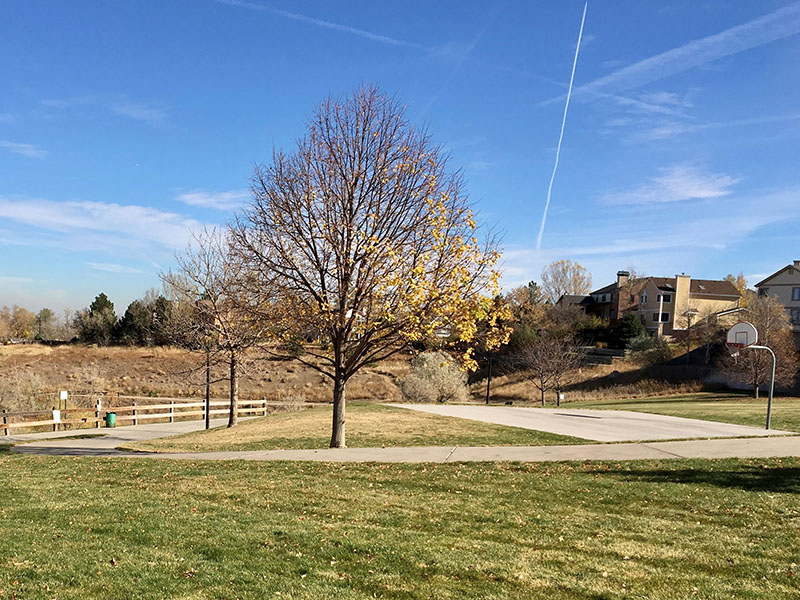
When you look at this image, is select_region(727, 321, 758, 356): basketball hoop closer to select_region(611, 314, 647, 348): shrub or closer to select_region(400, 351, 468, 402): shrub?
select_region(400, 351, 468, 402): shrub

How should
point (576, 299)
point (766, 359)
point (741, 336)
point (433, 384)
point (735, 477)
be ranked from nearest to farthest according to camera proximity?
1. point (735, 477)
2. point (741, 336)
3. point (766, 359)
4. point (433, 384)
5. point (576, 299)

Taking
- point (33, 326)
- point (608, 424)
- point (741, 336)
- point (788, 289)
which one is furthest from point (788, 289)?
point (33, 326)

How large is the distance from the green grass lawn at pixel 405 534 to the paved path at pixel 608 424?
23.9 ft

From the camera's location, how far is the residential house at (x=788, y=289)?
66.2 metres

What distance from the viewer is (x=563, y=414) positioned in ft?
94.8

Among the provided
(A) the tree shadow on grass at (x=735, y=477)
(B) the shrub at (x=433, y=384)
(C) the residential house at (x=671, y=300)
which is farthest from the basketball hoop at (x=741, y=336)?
(C) the residential house at (x=671, y=300)

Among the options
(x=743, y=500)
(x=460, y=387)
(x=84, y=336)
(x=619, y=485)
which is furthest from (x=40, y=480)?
(x=84, y=336)

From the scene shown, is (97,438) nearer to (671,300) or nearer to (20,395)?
(20,395)

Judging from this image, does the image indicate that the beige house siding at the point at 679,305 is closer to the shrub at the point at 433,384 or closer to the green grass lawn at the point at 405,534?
the shrub at the point at 433,384

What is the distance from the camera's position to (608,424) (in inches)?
938

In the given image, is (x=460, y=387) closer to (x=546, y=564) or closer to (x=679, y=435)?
(x=679, y=435)

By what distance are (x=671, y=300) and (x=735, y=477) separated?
67585 millimetres

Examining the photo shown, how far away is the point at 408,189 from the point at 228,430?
14936 mm

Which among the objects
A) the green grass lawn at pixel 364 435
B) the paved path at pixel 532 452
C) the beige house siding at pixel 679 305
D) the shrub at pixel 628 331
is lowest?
the green grass lawn at pixel 364 435
